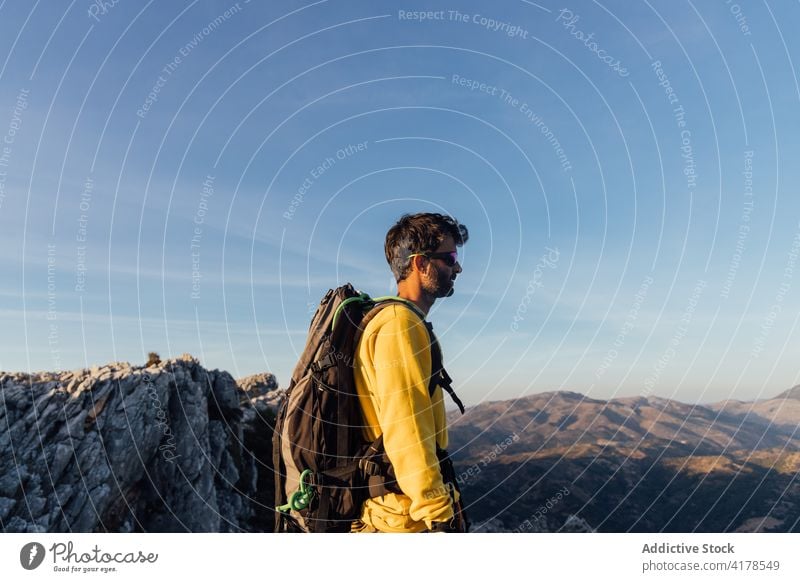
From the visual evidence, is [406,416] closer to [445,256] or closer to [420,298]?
[420,298]

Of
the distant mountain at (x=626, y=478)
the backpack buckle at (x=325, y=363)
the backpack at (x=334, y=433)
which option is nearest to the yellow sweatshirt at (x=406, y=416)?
the backpack at (x=334, y=433)

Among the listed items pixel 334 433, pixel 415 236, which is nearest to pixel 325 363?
pixel 334 433

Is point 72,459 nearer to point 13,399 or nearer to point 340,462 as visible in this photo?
point 13,399

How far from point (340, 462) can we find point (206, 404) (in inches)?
1321

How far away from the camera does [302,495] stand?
4.80 meters

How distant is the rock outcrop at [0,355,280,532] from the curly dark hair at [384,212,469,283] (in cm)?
2677
